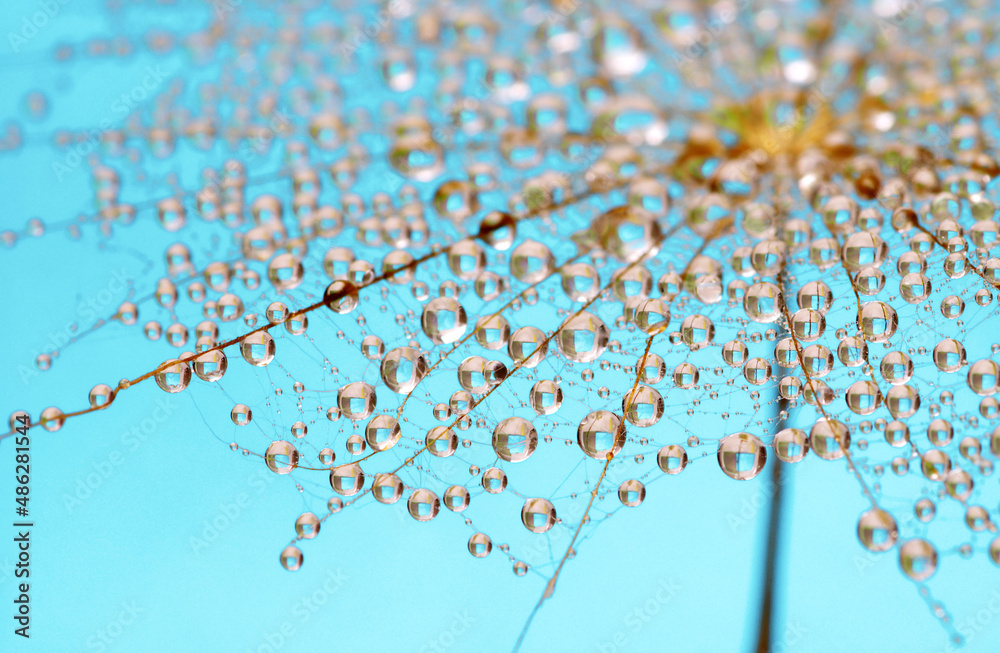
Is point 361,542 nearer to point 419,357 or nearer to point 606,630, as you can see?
point 606,630

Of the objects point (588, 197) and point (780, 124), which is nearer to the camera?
point (780, 124)

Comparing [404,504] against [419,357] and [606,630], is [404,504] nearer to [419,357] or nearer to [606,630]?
[606,630]

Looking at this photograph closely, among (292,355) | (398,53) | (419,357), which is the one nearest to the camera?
(398,53)

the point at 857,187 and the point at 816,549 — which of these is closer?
the point at 857,187

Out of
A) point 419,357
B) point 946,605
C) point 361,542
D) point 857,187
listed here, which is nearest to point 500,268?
point 419,357

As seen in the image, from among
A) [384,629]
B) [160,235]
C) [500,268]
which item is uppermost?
[160,235]

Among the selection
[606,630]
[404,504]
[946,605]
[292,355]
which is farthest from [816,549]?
[292,355]

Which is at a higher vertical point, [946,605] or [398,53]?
[946,605]

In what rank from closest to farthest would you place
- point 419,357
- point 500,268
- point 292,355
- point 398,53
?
point 398,53
point 419,357
point 500,268
point 292,355

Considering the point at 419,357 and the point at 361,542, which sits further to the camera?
the point at 361,542
